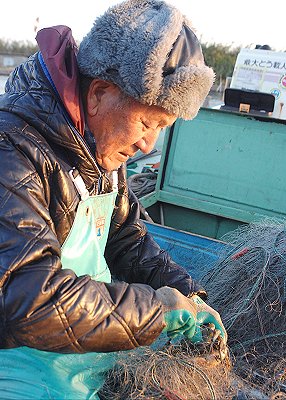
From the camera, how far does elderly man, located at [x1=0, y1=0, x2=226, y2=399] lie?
151 cm

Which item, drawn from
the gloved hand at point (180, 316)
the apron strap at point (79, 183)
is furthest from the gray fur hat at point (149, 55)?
the gloved hand at point (180, 316)

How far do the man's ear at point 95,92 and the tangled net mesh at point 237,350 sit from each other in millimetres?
960

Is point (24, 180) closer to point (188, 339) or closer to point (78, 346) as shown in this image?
point (78, 346)

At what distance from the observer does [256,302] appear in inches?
102

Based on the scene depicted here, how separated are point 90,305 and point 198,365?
1.82 ft

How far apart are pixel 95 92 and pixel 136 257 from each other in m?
0.94

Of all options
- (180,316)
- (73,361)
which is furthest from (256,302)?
(73,361)

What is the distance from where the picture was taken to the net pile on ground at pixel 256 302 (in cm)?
218

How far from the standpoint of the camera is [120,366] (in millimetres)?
1898

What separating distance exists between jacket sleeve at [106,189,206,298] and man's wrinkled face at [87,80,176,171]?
1.97 ft

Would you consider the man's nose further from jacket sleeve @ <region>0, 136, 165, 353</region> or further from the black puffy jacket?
jacket sleeve @ <region>0, 136, 165, 353</region>

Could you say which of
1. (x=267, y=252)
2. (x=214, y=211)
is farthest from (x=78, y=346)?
(x=214, y=211)

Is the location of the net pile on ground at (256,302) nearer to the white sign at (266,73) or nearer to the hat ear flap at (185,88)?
the hat ear flap at (185,88)

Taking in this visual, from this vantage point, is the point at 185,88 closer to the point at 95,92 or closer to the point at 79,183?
the point at 95,92
